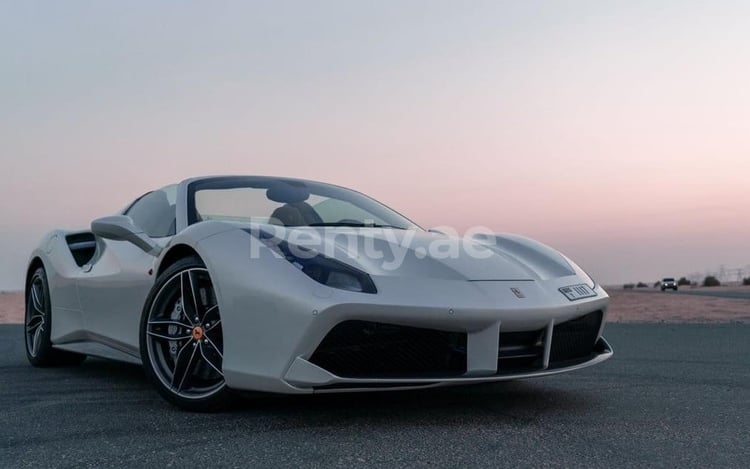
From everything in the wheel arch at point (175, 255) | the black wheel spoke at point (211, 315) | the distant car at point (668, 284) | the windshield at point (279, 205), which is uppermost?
the windshield at point (279, 205)

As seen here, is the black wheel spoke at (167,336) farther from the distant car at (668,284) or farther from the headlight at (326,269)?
the distant car at (668,284)

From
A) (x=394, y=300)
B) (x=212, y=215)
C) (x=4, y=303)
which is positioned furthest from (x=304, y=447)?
(x=4, y=303)

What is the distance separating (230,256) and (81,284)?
210cm

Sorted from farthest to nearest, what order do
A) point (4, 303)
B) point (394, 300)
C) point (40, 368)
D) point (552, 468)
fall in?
point (4, 303) < point (40, 368) < point (394, 300) < point (552, 468)

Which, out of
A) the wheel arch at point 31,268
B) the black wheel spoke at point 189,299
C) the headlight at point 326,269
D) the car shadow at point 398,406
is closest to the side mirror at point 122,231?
the black wheel spoke at point 189,299

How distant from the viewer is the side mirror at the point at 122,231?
4195 mm

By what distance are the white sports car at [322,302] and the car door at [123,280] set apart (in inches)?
0.6

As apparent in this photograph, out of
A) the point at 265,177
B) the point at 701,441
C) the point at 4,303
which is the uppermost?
the point at 265,177

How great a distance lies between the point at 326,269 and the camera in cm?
307

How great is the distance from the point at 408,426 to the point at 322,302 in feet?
1.95

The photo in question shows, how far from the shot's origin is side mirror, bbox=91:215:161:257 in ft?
13.8

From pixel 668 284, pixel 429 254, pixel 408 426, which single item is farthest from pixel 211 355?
pixel 668 284

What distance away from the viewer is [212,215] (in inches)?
171

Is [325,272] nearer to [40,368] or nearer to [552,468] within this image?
[552,468]
